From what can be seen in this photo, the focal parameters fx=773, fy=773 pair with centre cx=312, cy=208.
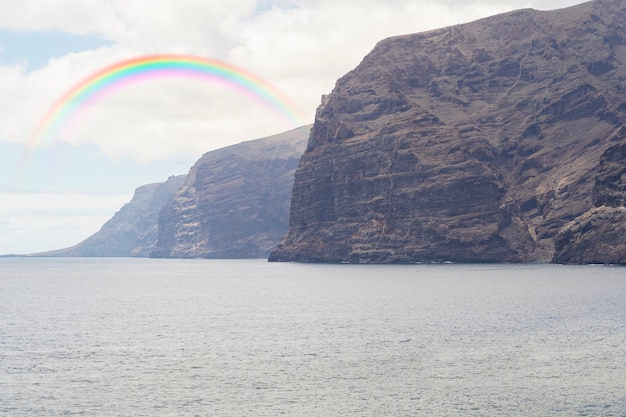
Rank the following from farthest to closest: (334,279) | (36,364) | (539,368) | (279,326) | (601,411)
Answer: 1. (334,279)
2. (279,326)
3. (36,364)
4. (539,368)
5. (601,411)

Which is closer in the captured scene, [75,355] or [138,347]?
[75,355]

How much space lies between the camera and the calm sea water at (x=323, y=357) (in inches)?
1896

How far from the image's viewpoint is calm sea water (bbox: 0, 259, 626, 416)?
48.2m

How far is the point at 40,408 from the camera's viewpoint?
47531 mm

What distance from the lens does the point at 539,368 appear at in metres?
57.8

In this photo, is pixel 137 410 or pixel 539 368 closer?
pixel 137 410

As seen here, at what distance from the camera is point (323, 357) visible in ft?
213

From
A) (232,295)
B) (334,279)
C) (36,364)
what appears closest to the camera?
(36,364)

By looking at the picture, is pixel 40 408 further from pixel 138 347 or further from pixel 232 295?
pixel 232 295

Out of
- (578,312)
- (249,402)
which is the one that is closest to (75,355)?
(249,402)

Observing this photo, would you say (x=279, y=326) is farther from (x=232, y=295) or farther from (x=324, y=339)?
(x=232, y=295)

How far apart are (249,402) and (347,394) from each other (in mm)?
6515

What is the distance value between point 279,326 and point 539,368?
37.8 m

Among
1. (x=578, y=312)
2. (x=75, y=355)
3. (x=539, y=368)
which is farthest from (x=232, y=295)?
(x=539, y=368)
